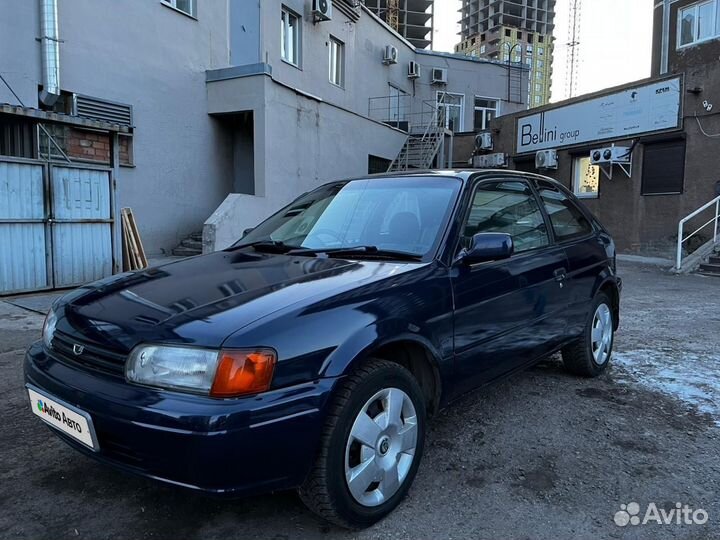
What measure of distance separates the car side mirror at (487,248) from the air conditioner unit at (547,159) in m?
15.6

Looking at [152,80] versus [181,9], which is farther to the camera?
[181,9]

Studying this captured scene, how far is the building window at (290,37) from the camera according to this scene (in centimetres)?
1559

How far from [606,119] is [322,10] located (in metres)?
8.90

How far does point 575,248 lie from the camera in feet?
13.4

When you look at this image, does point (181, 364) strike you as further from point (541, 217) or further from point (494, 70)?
point (494, 70)

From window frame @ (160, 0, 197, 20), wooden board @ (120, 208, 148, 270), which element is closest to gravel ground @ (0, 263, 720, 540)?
wooden board @ (120, 208, 148, 270)

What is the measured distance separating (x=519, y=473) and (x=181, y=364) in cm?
186

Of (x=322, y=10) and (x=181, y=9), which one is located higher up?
(x=322, y=10)

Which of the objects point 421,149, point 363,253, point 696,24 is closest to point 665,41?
point 696,24

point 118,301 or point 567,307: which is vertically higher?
point 118,301

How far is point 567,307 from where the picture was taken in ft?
12.7

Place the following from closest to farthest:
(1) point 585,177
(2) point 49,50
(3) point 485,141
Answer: (2) point 49,50
(1) point 585,177
(3) point 485,141

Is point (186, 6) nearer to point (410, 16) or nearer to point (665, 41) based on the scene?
point (665, 41)

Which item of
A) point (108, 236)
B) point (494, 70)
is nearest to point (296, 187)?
point (108, 236)
